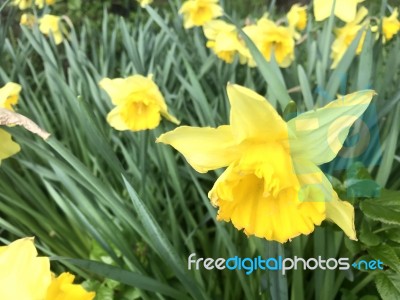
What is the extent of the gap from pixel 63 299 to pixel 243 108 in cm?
33

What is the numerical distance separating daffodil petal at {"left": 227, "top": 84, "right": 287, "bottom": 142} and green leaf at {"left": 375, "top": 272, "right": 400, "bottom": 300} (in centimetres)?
39

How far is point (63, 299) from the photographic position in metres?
0.60

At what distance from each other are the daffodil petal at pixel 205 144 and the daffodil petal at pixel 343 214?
0.16m

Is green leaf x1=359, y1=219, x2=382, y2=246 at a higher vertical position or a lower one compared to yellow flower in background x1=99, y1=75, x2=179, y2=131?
lower

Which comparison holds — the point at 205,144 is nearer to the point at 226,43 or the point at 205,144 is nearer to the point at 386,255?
the point at 386,255

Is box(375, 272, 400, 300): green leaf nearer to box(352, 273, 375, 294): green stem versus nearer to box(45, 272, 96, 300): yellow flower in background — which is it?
box(352, 273, 375, 294): green stem

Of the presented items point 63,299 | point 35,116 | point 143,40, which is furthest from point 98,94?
point 63,299

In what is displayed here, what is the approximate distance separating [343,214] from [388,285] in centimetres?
26

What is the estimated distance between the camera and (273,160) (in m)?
0.71

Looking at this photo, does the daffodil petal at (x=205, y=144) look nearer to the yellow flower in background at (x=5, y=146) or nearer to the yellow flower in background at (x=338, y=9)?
the yellow flower in background at (x=5, y=146)

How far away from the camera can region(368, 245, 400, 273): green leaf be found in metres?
0.88

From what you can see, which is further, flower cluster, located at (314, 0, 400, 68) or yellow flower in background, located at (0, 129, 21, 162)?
flower cluster, located at (314, 0, 400, 68)

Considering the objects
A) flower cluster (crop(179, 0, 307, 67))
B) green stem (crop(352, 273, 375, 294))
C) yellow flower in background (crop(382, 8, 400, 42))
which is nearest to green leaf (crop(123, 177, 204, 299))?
green stem (crop(352, 273, 375, 294))

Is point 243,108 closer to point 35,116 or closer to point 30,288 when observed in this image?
point 30,288
